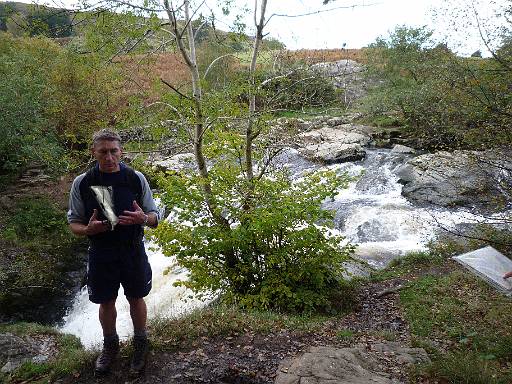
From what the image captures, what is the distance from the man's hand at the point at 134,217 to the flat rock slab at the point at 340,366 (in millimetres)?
1928

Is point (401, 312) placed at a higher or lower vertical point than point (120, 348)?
lower

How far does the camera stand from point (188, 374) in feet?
12.8

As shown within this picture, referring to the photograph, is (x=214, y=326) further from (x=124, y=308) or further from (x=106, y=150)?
(x=124, y=308)

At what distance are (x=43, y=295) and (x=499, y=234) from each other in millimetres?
9850

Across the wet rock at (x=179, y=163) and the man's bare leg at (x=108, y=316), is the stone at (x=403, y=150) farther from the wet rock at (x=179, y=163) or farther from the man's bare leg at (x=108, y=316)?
the man's bare leg at (x=108, y=316)

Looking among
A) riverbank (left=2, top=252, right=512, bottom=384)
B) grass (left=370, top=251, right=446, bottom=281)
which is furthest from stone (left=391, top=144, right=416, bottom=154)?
riverbank (left=2, top=252, right=512, bottom=384)

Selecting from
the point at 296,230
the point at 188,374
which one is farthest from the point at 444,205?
the point at 188,374

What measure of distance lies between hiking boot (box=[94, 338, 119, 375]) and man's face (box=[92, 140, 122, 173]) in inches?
66.7

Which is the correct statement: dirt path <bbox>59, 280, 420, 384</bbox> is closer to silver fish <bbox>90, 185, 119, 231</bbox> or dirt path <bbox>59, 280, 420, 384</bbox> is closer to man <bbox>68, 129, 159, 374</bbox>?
man <bbox>68, 129, 159, 374</bbox>

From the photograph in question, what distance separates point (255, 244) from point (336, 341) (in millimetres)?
2196

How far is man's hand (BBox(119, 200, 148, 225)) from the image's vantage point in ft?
11.0

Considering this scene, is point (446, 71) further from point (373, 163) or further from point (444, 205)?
point (373, 163)

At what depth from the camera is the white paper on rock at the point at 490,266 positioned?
3.82 metres

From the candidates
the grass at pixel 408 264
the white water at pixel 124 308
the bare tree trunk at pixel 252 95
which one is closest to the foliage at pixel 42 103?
the white water at pixel 124 308
